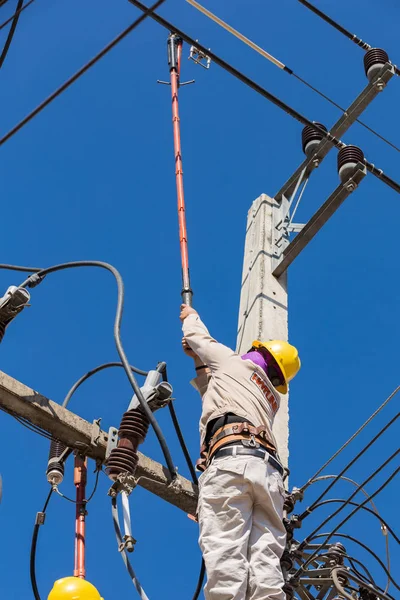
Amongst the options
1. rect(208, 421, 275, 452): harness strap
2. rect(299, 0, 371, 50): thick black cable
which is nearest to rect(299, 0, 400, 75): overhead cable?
rect(299, 0, 371, 50): thick black cable

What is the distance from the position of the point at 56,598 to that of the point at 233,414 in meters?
1.49

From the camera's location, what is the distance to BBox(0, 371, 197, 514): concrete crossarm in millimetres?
6496

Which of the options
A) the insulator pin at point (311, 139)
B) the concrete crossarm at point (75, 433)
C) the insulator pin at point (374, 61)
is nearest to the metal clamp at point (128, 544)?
the concrete crossarm at point (75, 433)

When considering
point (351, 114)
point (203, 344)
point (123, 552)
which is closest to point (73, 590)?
point (123, 552)

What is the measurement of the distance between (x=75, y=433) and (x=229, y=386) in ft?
3.39

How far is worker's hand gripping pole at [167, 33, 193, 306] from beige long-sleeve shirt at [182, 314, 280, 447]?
692mm

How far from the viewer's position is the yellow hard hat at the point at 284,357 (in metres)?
7.09

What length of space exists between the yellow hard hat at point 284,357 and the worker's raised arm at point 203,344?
44 cm

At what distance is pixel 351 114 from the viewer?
9523 millimetres

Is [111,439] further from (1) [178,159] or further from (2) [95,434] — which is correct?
(1) [178,159]

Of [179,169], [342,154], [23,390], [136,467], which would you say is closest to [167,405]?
[136,467]

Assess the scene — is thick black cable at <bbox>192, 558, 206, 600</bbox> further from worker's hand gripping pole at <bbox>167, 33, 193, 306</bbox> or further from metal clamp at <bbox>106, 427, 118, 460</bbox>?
worker's hand gripping pole at <bbox>167, 33, 193, 306</bbox>

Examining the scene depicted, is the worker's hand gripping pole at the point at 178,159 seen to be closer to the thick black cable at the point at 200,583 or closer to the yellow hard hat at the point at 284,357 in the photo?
the yellow hard hat at the point at 284,357

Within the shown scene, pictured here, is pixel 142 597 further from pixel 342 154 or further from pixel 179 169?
pixel 342 154
